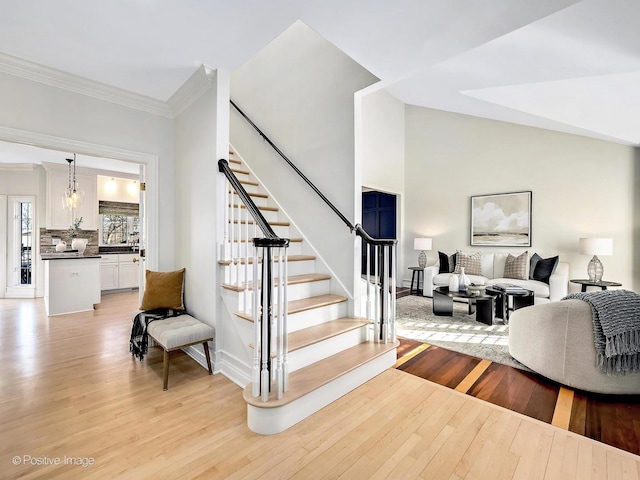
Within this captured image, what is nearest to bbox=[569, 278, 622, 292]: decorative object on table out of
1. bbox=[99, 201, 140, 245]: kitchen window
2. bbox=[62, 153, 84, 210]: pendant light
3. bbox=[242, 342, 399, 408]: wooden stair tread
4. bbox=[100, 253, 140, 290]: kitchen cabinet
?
bbox=[242, 342, 399, 408]: wooden stair tread

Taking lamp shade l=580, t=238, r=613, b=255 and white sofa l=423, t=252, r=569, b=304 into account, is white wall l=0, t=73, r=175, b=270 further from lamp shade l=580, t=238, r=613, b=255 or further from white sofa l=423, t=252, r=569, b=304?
lamp shade l=580, t=238, r=613, b=255

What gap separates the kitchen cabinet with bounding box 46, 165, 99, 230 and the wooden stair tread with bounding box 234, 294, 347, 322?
5.67 m

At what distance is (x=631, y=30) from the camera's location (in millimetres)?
2061

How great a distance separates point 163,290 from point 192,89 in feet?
6.48

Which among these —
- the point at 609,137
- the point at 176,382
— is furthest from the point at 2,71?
the point at 609,137

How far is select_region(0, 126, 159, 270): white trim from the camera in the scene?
8.05 ft

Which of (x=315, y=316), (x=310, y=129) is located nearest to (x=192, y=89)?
(x=310, y=129)

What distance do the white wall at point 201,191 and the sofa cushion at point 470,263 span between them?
4.49 meters

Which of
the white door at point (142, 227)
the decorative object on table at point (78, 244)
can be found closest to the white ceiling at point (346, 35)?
the white door at point (142, 227)

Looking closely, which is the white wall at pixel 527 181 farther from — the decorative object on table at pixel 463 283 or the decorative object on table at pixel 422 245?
the decorative object on table at pixel 463 283

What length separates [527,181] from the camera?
17.3 ft

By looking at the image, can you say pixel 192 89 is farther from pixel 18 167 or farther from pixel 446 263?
pixel 18 167

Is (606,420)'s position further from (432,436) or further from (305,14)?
(305,14)

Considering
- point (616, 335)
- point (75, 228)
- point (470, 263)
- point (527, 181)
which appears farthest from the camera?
point (75, 228)
